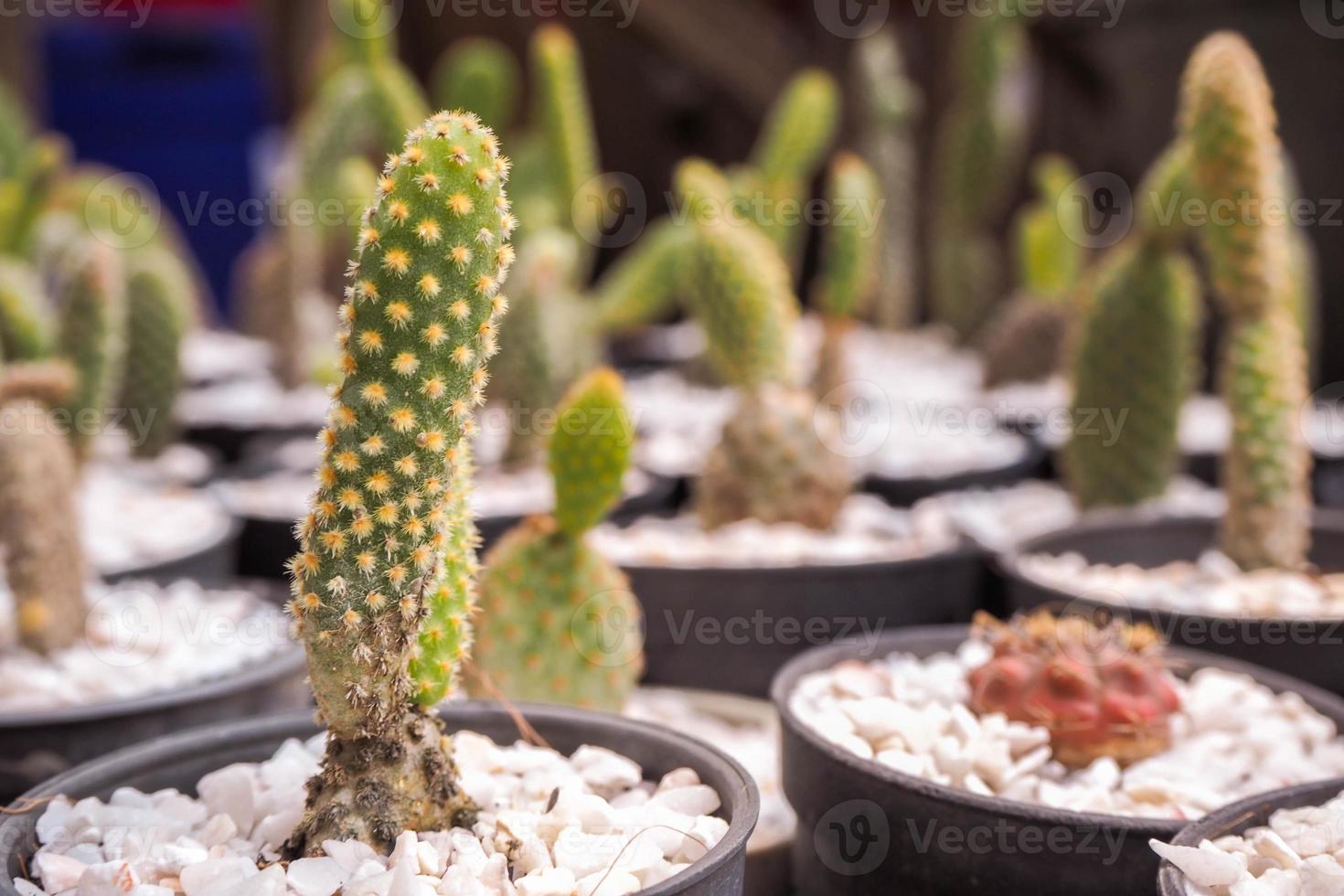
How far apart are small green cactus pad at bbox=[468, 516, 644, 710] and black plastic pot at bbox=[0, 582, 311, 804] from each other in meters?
0.29

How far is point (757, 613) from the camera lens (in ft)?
6.23

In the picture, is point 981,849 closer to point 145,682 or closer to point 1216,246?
point 145,682

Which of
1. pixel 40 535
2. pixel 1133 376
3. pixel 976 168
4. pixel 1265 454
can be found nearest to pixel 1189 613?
pixel 1265 454

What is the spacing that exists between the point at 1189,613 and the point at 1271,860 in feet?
2.04

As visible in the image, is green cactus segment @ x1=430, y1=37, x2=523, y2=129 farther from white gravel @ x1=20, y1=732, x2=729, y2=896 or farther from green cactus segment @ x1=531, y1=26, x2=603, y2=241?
white gravel @ x1=20, y1=732, x2=729, y2=896

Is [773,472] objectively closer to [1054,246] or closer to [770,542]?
[770,542]

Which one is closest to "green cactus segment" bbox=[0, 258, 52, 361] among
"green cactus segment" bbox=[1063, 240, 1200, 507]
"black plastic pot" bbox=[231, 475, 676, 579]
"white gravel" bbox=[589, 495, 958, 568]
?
"black plastic pot" bbox=[231, 475, 676, 579]

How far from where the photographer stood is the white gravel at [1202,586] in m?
1.79

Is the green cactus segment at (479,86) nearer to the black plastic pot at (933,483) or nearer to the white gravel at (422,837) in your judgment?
the black plastic pot at (933,483)

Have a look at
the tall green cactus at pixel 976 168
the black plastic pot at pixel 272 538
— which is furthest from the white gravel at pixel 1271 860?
the tall green cactus at pixel 976 168

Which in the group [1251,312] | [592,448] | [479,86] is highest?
[479,86]

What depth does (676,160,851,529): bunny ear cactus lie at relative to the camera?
2.26m

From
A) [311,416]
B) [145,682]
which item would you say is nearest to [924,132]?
[311,416]

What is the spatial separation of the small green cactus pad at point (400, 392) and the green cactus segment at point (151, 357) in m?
1.90
